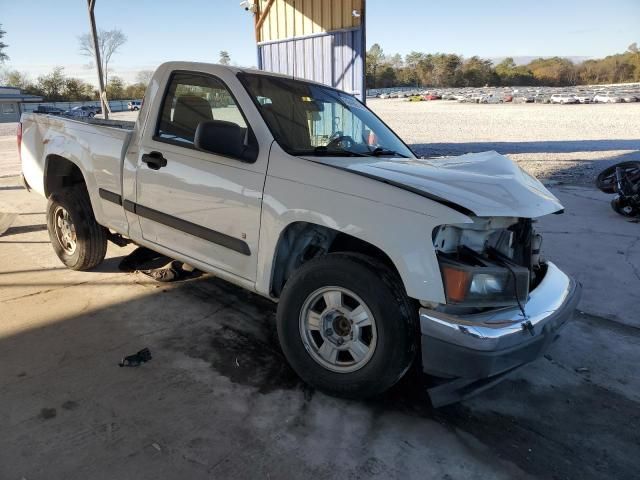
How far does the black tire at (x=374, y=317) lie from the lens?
2574 millimetres

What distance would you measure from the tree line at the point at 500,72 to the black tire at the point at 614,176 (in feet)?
335

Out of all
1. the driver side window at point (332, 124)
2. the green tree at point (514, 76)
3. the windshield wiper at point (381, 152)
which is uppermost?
the green tree at point (514, 76)

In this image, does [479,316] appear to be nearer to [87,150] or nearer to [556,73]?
[87,150]

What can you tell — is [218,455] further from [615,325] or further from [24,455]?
[615,325]

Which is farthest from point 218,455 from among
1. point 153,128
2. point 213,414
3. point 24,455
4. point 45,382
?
point 153,128

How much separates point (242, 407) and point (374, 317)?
3.05ft

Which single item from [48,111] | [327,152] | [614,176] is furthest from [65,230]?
[48,111]

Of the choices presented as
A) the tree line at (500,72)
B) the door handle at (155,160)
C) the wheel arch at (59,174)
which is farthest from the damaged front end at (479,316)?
the tree line at (500,72)

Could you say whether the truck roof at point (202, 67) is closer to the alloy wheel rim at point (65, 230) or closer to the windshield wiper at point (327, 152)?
the windshield wiper at point (327, 152)

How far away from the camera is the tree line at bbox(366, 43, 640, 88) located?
4198 inches

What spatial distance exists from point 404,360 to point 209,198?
1.65 meters

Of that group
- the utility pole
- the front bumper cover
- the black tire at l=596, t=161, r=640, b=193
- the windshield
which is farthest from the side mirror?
the utility pole

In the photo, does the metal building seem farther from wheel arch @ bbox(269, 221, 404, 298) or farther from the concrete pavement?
wheel arch @ bbox(269, 221, 404, 298)

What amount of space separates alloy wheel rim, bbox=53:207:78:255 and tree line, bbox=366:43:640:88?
105694 mm
